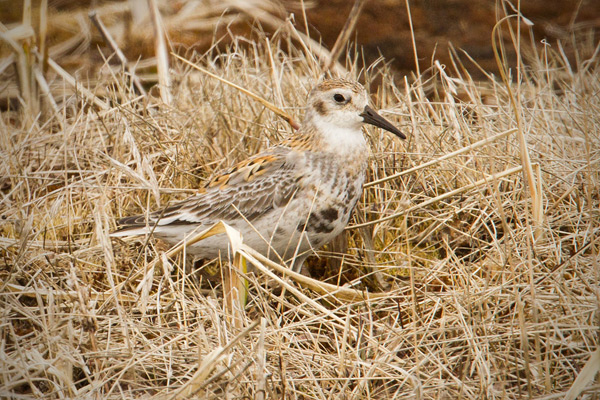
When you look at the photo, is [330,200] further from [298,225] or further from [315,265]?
[315,265]

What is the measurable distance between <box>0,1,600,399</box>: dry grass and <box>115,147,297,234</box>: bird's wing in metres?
0.23

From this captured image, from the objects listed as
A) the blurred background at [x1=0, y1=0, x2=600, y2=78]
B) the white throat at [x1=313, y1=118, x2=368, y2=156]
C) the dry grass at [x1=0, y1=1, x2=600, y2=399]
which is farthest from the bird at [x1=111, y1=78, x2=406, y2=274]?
the blurred background at [x1=0, y1=0, x2=600, y2=78]

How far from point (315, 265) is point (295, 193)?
0.78 m

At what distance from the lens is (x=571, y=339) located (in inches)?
121

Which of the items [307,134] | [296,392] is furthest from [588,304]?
[307,134]

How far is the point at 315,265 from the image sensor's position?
14.4 feet

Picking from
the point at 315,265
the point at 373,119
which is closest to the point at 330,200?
the point at 373,119

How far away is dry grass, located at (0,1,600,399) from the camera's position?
3.03 meters

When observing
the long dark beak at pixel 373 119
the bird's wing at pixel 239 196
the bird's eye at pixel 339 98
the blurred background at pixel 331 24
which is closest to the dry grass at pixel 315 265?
the bird's wing at pixel 239 196

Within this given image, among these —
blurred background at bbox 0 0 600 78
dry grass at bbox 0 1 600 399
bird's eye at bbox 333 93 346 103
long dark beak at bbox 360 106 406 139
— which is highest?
bird's eye at bbox 333 93 346 103

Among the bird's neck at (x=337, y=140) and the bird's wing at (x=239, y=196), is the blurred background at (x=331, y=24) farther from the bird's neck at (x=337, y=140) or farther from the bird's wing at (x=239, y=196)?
the bird's wing at (x=239, y=196)

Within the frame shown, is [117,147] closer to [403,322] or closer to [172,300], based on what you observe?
[172,300]

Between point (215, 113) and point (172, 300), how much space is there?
6.28ft

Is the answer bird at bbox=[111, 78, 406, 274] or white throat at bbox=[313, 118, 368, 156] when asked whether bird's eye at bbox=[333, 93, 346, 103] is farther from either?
white throat at bbox=[313, 118, 368, 156]
